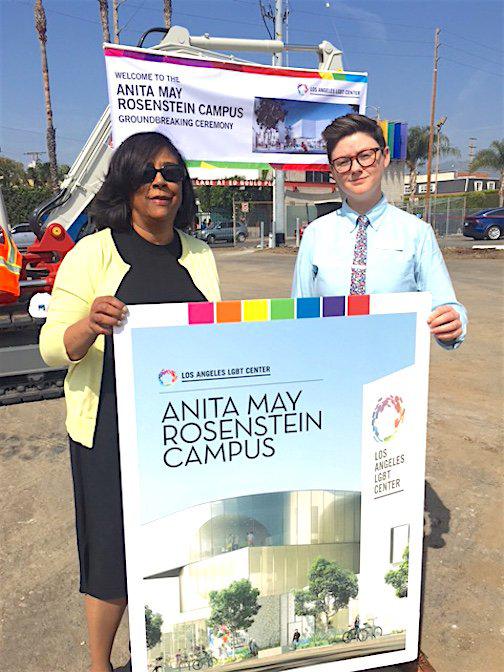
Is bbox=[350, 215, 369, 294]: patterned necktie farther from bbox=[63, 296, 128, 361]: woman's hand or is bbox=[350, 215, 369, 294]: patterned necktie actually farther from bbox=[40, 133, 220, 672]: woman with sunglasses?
bbox=[63, 296, 128, 361]: woman's hand

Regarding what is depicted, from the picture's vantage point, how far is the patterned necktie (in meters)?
1.99

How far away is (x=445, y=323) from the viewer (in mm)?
1752

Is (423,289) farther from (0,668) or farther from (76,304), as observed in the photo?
(0,668)

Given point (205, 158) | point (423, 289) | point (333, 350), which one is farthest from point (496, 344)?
point (333, 350)

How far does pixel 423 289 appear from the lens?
202 cm

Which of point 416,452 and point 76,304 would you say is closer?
point 76,304

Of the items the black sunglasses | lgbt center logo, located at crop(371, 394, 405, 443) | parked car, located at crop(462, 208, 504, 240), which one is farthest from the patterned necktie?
parked car, located at crop(462, 208, 504, 240)

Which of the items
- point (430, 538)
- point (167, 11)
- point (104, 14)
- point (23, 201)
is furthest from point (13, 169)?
point (430, 538)

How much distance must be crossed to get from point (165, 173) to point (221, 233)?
3015 cm

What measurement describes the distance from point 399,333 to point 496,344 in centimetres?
622

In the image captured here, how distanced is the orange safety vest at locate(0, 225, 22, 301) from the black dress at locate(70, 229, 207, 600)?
3535 millimetres

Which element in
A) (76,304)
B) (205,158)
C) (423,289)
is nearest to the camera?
(76,304)

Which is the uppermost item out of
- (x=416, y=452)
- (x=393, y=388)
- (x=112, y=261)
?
(x=112, y=261)

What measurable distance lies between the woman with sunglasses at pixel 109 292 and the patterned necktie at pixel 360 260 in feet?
1.69
